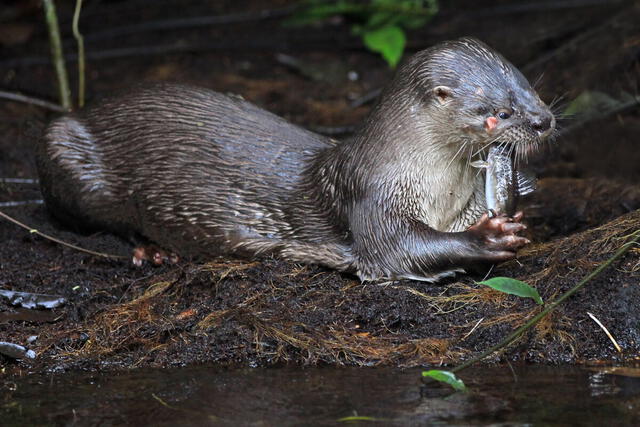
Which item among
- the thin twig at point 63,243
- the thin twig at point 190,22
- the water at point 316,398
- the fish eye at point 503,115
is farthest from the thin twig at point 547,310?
the thin twig at point 190,22

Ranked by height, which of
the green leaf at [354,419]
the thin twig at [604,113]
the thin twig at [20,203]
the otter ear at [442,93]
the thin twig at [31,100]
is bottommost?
the thin twig at [20,203]

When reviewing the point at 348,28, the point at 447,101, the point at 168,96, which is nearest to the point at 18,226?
the point at 168,96

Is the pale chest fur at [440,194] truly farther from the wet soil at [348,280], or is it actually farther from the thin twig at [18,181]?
the thin twig at [18,181]

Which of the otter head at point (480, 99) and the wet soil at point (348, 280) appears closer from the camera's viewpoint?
the wet soil at point (348, 280)

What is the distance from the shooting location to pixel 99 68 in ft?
23.5

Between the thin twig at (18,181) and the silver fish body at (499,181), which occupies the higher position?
the silver fish body at (499,181)

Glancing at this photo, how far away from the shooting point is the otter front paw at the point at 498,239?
364cm

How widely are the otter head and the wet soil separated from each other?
1.60 feet

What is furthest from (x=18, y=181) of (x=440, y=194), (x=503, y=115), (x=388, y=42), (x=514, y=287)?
(x=514, y=287)

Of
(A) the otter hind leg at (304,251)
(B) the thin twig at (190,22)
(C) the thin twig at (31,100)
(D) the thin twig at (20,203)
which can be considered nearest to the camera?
Answer: (A) the otter hind leg at (304,251)

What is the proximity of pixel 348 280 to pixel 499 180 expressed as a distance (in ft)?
2.27

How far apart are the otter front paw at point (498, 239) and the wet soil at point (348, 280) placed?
6.1 inches

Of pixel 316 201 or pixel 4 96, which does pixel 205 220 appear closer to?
pixel 316 201

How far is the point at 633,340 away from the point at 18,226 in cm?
280
